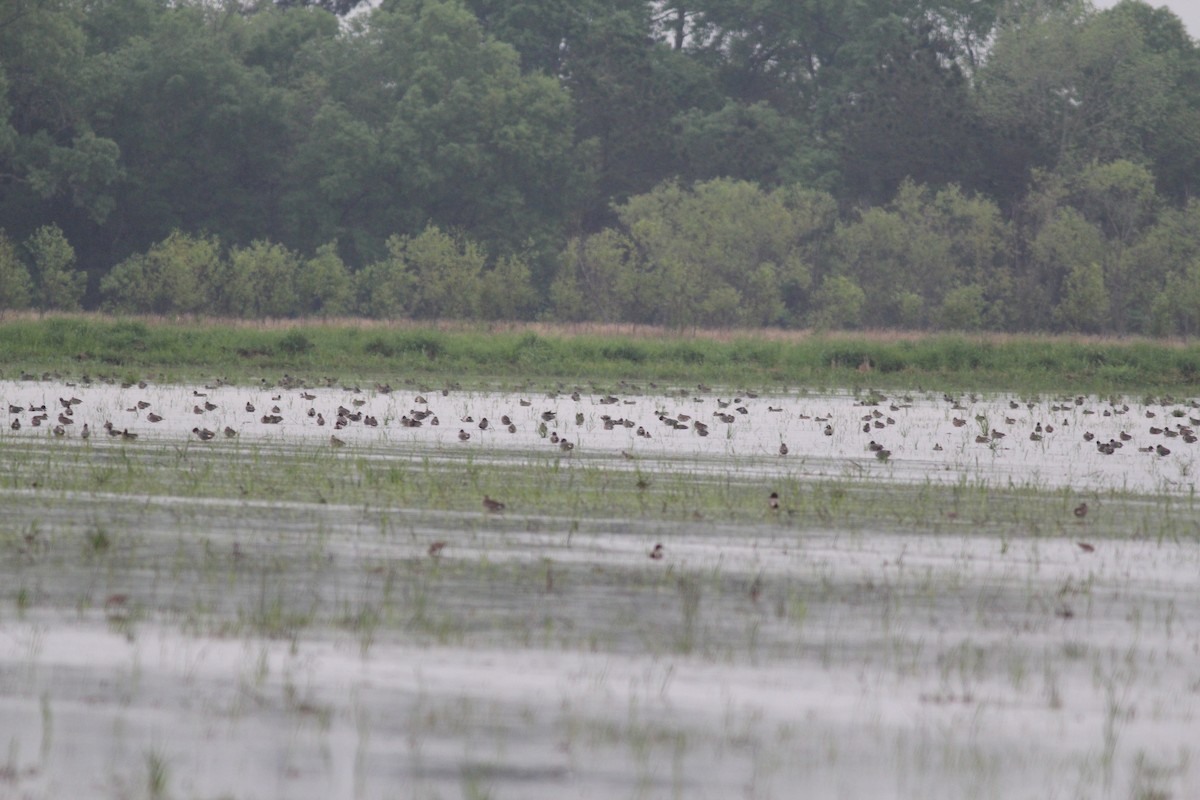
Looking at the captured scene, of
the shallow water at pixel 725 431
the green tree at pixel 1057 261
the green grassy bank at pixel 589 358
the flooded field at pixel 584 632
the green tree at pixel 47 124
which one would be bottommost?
the flooded field at pixel 584 632

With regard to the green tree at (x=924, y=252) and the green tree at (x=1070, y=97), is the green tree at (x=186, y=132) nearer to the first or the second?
the green tree at (x=924, y=252)

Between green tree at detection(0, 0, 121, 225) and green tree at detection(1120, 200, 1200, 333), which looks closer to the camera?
green tree at detection(0, 0, 121, 225)

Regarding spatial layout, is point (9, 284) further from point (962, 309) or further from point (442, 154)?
point (962, 309)

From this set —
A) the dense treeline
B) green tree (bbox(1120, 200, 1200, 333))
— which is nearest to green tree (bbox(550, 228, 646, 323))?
the dense treeline

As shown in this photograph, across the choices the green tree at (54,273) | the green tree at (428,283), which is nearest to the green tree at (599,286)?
the green tree at (428,283)

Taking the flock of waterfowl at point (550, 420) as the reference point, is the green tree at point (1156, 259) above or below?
above

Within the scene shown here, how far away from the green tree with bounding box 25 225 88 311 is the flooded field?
50830 mm

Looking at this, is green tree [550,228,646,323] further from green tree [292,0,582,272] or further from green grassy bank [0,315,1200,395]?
green grassy bank [0,315,1200,395]

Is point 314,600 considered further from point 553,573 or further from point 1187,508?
point 1187,508

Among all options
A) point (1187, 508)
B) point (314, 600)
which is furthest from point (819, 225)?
point (314, 600)

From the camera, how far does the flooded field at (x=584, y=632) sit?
5.00 m

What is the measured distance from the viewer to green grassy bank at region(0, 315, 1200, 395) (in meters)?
35.2

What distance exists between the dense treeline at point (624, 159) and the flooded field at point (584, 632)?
50934 mm

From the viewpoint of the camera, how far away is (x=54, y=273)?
62.9 m
